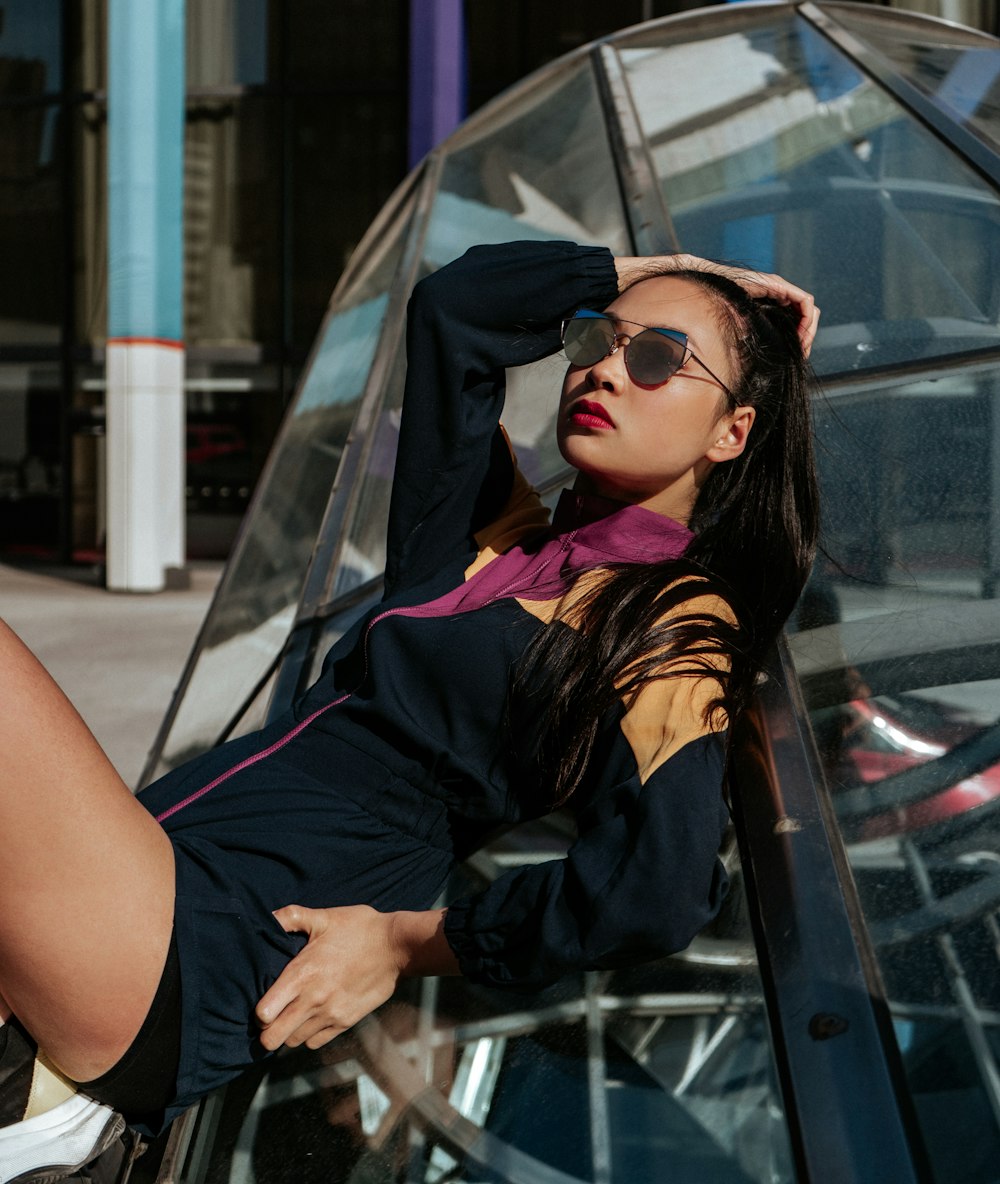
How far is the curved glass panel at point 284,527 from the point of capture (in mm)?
3703

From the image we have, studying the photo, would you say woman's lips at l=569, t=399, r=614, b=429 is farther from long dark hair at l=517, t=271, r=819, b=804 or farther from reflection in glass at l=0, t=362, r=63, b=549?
reflection in glass at l=0, t=362, r=63, b=549

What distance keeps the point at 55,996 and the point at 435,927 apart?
1.42 feet

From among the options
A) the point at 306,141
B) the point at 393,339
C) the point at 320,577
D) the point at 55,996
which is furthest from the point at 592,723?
the point at 306,141

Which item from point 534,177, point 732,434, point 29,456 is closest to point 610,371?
point 732,434

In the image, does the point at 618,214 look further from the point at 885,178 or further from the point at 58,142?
the point at 58,142

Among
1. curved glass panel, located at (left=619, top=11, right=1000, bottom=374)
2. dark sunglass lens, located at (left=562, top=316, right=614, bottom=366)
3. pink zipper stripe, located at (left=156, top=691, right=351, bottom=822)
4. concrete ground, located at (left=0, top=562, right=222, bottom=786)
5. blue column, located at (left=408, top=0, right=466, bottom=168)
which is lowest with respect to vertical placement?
concrete ground, located at (left=0, top=562, right=222, bottom=786)

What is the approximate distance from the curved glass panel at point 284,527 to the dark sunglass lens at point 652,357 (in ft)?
6.15

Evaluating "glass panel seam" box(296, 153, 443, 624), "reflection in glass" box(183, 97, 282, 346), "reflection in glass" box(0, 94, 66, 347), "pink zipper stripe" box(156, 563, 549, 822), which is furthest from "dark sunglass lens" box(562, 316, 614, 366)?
"reflection in glass" box(0, 94, 66, 347)

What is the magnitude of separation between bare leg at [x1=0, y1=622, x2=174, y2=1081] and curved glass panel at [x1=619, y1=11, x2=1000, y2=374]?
1567 mm

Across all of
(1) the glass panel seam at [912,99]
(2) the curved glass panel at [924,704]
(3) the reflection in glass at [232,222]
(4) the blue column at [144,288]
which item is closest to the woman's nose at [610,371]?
(2) the curved glass panel at [924,704]

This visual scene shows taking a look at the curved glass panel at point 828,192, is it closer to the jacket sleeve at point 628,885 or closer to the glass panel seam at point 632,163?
the glass panel seam at point 632,163

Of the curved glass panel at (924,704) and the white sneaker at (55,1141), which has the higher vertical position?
the curved glass panel at (924,704)

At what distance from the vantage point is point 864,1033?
4.31ft

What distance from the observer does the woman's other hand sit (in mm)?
1583
